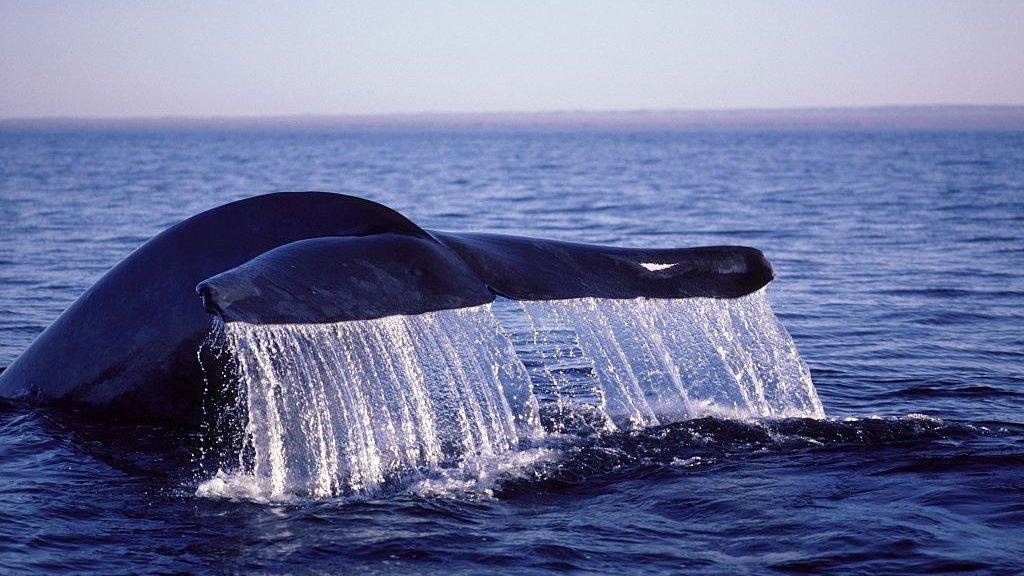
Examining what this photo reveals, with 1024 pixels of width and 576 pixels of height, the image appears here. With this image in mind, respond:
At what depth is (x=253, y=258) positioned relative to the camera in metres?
4.77

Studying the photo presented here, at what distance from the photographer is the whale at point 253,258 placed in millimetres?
4727

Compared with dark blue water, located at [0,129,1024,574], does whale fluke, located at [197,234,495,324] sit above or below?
above

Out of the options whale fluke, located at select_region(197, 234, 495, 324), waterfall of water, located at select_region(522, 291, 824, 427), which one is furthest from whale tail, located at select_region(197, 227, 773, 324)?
waterfall of water, located at select_region(522, 291, 824, 427)

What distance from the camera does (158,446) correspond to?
18.9ft

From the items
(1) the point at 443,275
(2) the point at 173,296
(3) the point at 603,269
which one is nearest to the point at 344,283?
(1) the point at 443,275

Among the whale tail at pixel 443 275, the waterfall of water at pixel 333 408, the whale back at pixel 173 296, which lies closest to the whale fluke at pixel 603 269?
the whale tail at pixel 443 275

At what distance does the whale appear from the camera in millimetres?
4727

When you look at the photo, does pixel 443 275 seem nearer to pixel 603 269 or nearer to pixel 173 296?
pixel 603 269

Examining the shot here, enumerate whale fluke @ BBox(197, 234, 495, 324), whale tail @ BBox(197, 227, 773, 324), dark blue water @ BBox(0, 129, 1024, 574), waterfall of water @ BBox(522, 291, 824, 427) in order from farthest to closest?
1. waterfall of water @ BBox(522, 291, 824, 427)
2. dark blue water @ BBox(0, 129, 1024, 574)
3. whale tail @ BBox(197, 227, 773, 324)
4. whale fluke @ BBox(197, 234, 495, 324)

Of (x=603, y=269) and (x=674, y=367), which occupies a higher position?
(x=603, y=269)

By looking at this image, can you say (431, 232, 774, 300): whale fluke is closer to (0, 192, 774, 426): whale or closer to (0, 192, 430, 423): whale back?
(0, 192, 774, 426): whale

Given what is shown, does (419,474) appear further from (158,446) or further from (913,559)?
(913,559)

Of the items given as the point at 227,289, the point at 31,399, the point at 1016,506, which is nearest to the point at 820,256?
the point at 1016,506

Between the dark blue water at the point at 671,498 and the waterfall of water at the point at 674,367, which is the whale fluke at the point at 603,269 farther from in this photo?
the dark blue water at the point at 671,498
